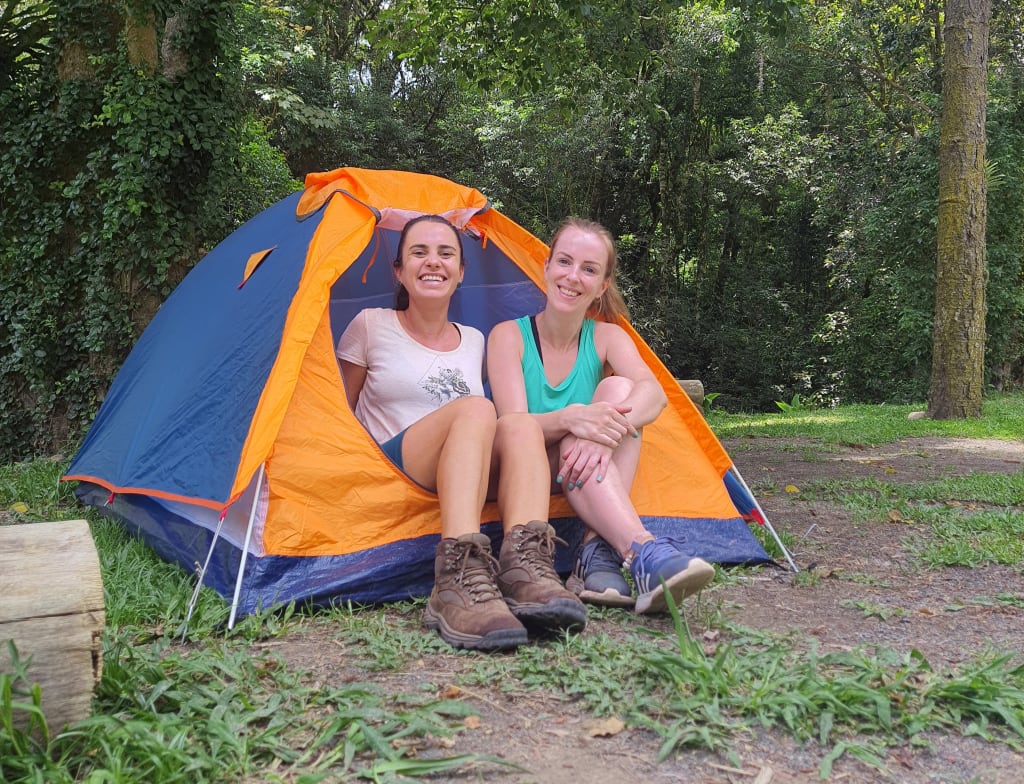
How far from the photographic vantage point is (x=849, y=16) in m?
13.3

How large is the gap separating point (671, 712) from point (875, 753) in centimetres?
38

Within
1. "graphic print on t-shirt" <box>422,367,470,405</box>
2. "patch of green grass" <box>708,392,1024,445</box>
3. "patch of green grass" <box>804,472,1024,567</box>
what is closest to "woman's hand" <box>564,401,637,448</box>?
"graphic print on t-shirt" <box>422,367,470,405</box>

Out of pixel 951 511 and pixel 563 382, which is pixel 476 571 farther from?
pixel 951 511

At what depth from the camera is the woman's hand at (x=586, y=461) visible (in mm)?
2648

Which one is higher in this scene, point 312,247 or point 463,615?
point 312,247

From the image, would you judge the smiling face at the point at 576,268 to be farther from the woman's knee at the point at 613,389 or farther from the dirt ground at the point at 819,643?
the dirt ground at the point at 819,643

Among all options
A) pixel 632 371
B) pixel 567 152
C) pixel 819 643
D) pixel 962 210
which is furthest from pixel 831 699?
pixel 567 152

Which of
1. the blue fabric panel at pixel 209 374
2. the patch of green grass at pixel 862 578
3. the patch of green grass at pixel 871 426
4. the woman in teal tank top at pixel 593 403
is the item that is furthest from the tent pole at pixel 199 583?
the patch of green grass at pixel 871 426

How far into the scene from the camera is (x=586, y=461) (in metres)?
2.65

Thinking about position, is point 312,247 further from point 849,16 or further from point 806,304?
point 806,304

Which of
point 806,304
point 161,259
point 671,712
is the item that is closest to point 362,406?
point 671,712

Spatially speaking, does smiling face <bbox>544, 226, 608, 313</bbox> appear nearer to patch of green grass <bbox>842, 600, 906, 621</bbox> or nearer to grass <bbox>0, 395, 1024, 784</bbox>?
grass <bbox>0, 395, 1024, 784</bbox>

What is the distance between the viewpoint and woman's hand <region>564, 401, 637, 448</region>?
8.67 feet

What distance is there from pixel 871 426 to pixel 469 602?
5956mm
